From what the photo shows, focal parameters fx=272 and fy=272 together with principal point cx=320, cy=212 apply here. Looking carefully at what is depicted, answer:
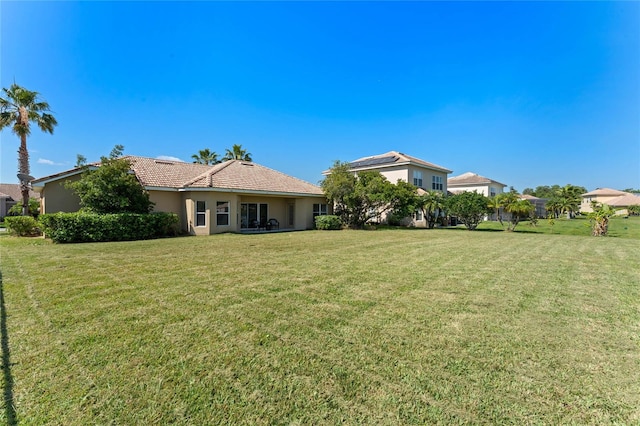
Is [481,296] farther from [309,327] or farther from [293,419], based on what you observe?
[293,419]

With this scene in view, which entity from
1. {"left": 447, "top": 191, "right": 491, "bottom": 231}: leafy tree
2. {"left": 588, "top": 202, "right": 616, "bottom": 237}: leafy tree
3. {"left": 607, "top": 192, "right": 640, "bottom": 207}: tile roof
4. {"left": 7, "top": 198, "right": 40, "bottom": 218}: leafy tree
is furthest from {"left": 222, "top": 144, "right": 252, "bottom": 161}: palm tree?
{"left": 607, "top": 192, "right": 640, "bottom": 207}: tile roof

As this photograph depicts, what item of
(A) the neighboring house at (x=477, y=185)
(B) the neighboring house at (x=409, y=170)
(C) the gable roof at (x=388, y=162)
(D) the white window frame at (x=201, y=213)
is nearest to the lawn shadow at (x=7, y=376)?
(D) the white window frame at (x=201, y=213)

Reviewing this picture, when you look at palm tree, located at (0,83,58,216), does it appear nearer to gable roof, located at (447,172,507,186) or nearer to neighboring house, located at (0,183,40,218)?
neighboring house, located at (0,183,40,218)

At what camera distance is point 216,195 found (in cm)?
1728

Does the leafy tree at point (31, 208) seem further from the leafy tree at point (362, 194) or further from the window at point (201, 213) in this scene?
the leafy tree at point (362, 194)

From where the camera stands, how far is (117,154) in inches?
595

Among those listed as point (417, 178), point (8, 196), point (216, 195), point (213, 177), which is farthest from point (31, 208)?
point (417, 178)

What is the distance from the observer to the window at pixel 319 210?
2320 centimetres

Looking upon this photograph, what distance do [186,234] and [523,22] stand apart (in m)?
23.1

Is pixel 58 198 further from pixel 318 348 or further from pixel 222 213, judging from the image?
pixel 318 348

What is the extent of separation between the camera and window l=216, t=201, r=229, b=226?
1750cm

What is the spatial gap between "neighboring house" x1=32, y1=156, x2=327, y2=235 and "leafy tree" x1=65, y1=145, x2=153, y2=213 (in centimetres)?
132

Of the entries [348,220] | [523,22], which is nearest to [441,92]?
[523,22]

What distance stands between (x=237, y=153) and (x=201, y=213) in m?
22.1
